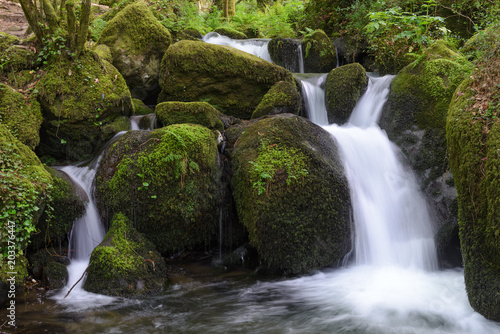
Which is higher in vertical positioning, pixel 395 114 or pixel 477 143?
pixel 395 114

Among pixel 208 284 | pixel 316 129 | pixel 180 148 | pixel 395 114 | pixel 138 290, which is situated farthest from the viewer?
pixel 395 114

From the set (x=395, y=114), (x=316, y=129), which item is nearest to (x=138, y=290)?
(x=316, y=129)

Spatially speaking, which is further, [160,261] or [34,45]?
[34,45]

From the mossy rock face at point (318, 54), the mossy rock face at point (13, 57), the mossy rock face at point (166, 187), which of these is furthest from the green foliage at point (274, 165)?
the mossy rock face at point (318, 54)

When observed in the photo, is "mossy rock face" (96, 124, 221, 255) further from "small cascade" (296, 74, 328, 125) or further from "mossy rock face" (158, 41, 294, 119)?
"small cascade" (296, 74, 328, 125)

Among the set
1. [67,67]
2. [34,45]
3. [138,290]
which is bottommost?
[138,290]

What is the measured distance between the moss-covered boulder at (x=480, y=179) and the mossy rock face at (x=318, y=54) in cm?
625

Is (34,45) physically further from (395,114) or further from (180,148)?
(395,114)

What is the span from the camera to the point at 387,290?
4.74 meters

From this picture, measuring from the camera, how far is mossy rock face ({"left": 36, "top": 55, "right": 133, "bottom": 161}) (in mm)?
6293

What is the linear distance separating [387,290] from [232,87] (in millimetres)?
5262

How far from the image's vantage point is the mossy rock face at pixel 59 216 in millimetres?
5094

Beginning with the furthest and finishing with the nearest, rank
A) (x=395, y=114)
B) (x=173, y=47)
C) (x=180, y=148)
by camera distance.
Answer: (x=173, y=47), (x=395, y=114), (x=180, y=148)

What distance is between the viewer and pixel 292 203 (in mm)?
5273
